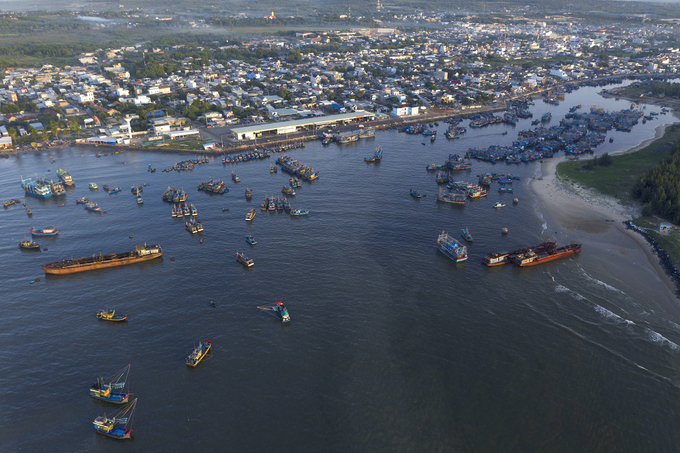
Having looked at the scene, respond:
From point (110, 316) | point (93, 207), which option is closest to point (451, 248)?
point (110, 316)

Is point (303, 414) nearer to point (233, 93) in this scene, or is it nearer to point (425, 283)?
point (425, 283)

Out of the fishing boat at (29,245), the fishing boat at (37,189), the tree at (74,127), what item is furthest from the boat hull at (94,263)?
the tree at (74,127)

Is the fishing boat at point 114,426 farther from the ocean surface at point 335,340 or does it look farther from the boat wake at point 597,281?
the boat wake at point 597,281

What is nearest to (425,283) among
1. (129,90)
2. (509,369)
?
(509,369)

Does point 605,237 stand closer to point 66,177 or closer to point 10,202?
point 66,177

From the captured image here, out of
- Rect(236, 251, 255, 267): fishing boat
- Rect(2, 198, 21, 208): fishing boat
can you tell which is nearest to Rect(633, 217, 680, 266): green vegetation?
Rect(236, 251, 255, 267): fishing boat
